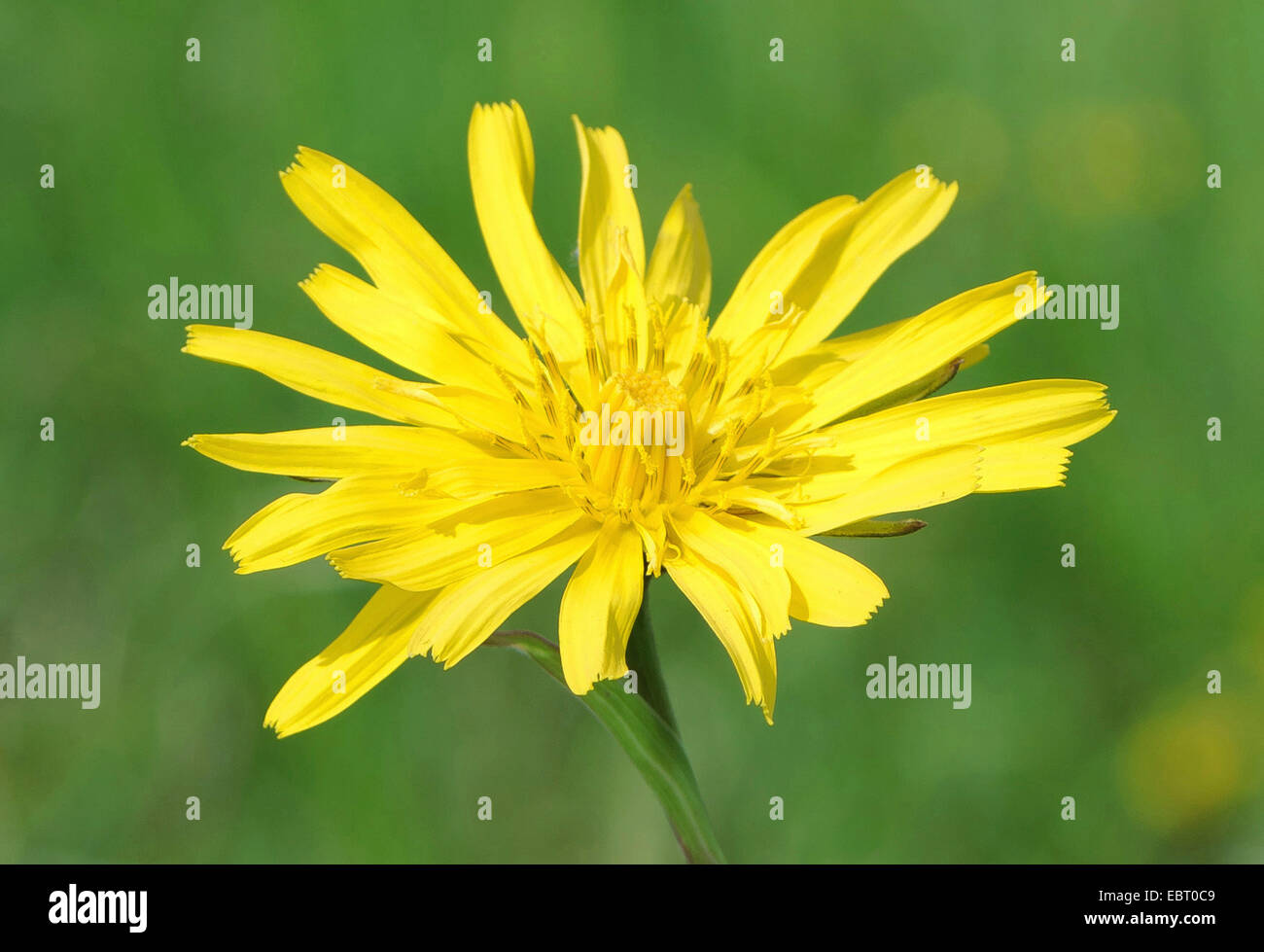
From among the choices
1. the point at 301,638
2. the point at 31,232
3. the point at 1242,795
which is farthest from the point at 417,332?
the point at 1242,795

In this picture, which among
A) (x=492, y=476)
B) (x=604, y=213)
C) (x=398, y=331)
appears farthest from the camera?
(x=604, y=213)

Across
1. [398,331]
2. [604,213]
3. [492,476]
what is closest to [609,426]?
[492,476]

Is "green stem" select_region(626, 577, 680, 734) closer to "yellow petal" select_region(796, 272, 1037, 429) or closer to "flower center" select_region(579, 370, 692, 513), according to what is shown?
"flower center" select_region(579, 370, 692, 513)

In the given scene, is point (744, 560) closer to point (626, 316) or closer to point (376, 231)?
point (626, 316)

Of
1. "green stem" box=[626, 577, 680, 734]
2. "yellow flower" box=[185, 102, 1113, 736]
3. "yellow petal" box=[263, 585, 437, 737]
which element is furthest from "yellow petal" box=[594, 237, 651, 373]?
"yellow petal" box=[263, 585, 437, 737]

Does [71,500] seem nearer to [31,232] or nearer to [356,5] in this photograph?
[31,232]

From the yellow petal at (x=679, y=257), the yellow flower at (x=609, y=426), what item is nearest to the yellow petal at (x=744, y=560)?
the yellow flower at (x=609, y=426)
